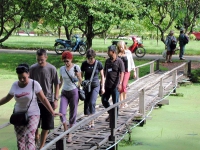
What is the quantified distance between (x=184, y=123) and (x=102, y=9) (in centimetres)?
959

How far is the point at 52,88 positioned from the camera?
588 cm

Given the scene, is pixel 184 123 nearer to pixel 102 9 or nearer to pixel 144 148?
pixel 144 148

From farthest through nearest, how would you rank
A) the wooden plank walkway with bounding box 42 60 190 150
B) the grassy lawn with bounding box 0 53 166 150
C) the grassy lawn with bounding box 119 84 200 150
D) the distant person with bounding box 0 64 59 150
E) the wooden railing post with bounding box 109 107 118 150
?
the grassy lawn with bounding box 0 53 166 150 < the grassy lawn with bounding box 119 84 200 150 < the wooden railing post with bounding box 109 107 118 150 < the wooden plank walkway with bounding box 42 60 190 150 < the distant person with bounding box 0 64 59 150

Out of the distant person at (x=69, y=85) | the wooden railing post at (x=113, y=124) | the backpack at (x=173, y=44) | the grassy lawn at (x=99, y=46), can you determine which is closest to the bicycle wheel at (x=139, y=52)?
the backpack at (x=173, y=44)

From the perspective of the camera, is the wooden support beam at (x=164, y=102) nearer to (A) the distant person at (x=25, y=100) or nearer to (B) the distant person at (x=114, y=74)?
(B) the distant person at (x=114, y=74)

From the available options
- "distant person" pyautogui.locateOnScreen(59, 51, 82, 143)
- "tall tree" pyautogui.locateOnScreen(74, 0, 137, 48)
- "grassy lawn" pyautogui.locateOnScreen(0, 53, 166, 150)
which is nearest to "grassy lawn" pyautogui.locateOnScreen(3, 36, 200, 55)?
"grassy lawn" pyautogui.locateOnScreen(0, 53, 166, 150)

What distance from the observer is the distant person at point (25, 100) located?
4.81 metres

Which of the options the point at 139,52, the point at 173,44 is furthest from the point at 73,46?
the point at 173,44

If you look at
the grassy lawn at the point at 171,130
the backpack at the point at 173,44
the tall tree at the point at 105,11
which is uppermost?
the tall tree at the point at 105,11

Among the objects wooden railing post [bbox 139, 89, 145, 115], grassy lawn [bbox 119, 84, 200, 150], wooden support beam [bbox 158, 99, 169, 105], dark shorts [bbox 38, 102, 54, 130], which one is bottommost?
grassy lawn [bbox 119, 84, 200, 150]

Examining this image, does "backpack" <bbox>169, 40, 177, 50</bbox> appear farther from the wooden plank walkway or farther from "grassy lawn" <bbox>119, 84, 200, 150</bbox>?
the wooden plank walkway

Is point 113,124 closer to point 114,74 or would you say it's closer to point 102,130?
point 102,130

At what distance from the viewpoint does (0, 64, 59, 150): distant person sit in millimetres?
4812

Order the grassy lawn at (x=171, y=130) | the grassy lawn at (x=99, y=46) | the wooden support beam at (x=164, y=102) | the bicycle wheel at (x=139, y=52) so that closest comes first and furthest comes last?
1. the grassy lawn at (x=171, y=130)
2. the wooden support beam at (x=164, y=102)
3. the bicycle wheel at (x=139, y=52)
4. the grassy lawn at (x=99, y=46)
